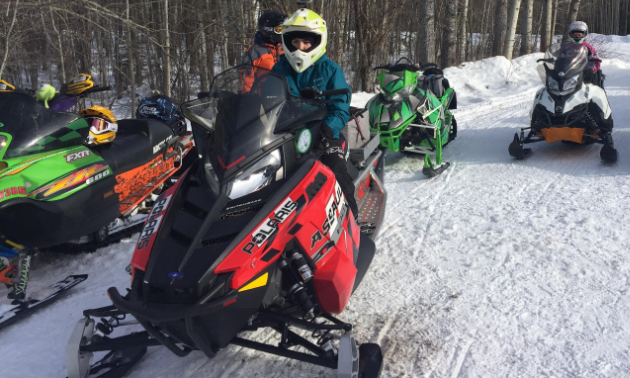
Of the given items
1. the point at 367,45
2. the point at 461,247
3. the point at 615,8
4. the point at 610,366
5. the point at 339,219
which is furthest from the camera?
the point at 615,8

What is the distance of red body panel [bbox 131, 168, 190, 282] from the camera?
7.63ft

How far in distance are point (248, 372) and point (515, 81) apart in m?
12.9

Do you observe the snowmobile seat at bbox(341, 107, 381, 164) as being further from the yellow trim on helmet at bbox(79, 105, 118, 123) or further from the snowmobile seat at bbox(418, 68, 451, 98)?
the snowmobile seat at bbox(418, 68, 451, 98)

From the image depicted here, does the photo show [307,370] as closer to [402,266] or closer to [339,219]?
[339,219]

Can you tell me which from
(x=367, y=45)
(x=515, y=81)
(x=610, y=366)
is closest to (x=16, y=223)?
(x=610, y=366)

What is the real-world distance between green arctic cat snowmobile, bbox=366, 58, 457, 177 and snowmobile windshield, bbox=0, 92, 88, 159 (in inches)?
133

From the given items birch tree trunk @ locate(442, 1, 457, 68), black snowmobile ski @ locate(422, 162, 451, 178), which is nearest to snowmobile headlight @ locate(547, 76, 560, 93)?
black snowmobile ski @ locate(422, 162, 451, 178)

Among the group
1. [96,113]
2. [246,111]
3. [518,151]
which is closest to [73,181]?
[96,113]

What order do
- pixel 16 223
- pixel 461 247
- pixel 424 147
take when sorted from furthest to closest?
pixel 424 147 → pixel 461 247 → pixel 16 223

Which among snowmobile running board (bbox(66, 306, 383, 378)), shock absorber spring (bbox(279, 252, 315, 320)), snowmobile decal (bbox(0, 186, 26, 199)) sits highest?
snowmobile decal (bbox(0, 186, 26, 199))

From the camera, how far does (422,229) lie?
449cm

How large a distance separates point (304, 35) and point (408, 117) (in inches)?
117

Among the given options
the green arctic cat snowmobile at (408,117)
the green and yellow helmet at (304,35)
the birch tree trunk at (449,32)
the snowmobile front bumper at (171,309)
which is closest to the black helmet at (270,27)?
the green arctic cat snowmobile at (408,117)

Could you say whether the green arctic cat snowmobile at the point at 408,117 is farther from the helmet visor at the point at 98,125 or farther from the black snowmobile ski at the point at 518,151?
the helmet visor at the point at 98,125
